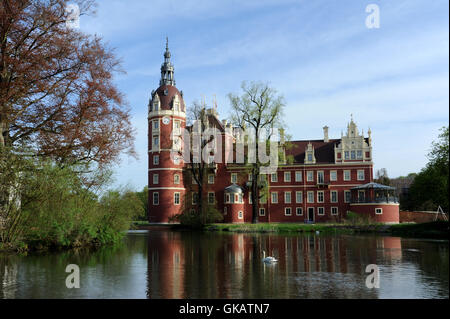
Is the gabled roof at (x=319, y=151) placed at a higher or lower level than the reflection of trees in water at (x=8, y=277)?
higher

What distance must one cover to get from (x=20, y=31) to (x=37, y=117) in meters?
3.59

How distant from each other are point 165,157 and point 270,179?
13.8m

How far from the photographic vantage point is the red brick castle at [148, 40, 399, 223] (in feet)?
172

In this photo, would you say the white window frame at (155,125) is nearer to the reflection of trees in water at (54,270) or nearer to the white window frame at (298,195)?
the white window frame at (298,195)

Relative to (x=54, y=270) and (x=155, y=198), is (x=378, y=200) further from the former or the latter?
(x=54, y=270)

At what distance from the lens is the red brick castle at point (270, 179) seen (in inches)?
2063

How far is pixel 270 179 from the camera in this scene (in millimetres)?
55375

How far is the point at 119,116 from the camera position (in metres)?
21.2

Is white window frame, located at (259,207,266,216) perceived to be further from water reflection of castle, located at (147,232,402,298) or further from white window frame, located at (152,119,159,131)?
water reflection of castle, located at (147,232,402,298)

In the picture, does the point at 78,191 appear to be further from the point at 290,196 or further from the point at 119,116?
the point at 290,196

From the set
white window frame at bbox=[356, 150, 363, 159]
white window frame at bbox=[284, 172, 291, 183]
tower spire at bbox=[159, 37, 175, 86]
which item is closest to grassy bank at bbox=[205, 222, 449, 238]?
white window frame at bbox=[284, 172, 291, 183]

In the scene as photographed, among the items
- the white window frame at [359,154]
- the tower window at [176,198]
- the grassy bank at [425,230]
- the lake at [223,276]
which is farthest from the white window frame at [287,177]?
the lake at [223,276]

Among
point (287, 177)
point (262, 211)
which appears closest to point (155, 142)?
point (262, 211)
